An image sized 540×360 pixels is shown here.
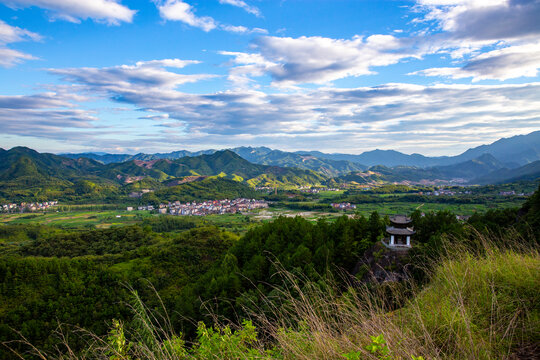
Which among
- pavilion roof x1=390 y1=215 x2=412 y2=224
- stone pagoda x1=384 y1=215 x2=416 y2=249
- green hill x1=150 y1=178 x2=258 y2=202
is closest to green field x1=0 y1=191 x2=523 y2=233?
green hill x1=150 y1=178 x2=258 y2=202

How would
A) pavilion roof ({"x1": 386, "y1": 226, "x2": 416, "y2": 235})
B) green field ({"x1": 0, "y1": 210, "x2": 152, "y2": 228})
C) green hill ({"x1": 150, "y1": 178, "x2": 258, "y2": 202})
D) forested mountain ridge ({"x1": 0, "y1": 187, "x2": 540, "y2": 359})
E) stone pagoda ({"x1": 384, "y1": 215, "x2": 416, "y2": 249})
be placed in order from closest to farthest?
forested mountain ridge ({"x1": 0, "y1": 187, "x2": 540, "y2": 359})
pavilion roof ({"x1": 386, "y1": 226, "x2": 416, "y2": 235})
stone pagoda ({"x1": 384, "y1": 215, "x2": 416, "y2": 249})
green field ({"x1": 0, "y1": 210, "x2": 152, "y2": 228})
green hill ({"x1": 150, "y1": 178, "x2": 258, "y2": 202})

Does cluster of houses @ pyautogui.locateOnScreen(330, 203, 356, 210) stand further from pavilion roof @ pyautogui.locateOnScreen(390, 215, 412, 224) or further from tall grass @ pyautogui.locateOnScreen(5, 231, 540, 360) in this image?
tall grass @ pyautogui.locateOnScreen(5, 231, 540, 360)

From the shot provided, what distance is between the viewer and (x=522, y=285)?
3486mm

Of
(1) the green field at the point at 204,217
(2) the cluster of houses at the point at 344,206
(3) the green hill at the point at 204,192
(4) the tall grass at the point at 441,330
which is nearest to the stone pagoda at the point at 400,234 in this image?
(4) the tall grass at the point at 441,330

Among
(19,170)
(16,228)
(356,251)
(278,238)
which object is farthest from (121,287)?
(19,170)

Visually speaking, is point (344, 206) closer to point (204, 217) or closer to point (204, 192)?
point (204, 217)

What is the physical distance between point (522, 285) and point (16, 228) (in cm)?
9143

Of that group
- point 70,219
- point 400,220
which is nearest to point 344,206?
point 400,220

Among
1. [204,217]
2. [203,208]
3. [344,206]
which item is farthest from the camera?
[203,208]

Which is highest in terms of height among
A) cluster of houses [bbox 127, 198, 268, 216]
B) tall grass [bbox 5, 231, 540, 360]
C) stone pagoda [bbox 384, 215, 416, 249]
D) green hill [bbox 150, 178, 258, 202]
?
tall grass [bbox 5, 231, 540, 360]

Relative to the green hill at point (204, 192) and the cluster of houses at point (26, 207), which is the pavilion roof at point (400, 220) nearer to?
the green hill at point (204, 192)

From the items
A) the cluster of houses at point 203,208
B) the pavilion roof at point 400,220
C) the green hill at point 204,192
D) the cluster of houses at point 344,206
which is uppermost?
the pavilion roof at point 400,220

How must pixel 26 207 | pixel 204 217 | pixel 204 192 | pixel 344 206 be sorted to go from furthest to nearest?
pixel 204 192, pixel 26 207, pixel 204 217, pixel 344 206

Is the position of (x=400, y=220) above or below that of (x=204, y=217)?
above
